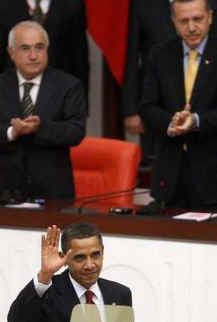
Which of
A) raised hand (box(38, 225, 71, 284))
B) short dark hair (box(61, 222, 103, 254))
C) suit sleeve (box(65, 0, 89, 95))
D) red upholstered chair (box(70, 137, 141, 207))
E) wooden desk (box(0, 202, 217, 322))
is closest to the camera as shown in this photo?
raised hand (box(38, 225, 71, 284))

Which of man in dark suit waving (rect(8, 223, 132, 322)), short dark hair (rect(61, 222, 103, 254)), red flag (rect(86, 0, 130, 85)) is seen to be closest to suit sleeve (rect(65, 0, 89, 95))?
red flag (rect(86, 0, 130, 85))

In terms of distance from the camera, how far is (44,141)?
19.5ft

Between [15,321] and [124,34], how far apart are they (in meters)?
4.25

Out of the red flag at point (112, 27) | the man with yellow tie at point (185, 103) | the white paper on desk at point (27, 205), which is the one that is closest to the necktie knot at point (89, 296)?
the white paper on desk at point (27, 205)

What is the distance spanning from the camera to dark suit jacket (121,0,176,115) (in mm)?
6938

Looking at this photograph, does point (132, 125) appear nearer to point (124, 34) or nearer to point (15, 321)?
point (124, 34)

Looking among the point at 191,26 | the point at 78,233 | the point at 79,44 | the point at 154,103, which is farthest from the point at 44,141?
the point at 78,233

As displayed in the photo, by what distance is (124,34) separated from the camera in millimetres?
7871

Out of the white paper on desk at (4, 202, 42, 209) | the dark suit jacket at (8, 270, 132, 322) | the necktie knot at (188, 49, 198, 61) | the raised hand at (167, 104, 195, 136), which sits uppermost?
the necktie knot at (188, 49, 198, 61)

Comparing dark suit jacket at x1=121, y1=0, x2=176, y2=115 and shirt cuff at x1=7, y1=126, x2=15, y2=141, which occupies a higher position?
dark suit jacket at x1=121, y1=0, x2=176, y2=115

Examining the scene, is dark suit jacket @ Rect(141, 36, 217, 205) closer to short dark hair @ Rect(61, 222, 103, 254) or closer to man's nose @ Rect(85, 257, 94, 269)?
short dark hair @ Rect(61, 222, 103, 254)

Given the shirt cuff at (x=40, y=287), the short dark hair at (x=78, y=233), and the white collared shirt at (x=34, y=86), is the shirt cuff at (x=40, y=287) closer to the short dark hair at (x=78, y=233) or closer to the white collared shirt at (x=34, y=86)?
the short dark hair at (x=78, y=233)

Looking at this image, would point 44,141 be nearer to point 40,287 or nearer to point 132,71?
point 132,71

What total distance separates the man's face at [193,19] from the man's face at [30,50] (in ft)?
2.41
